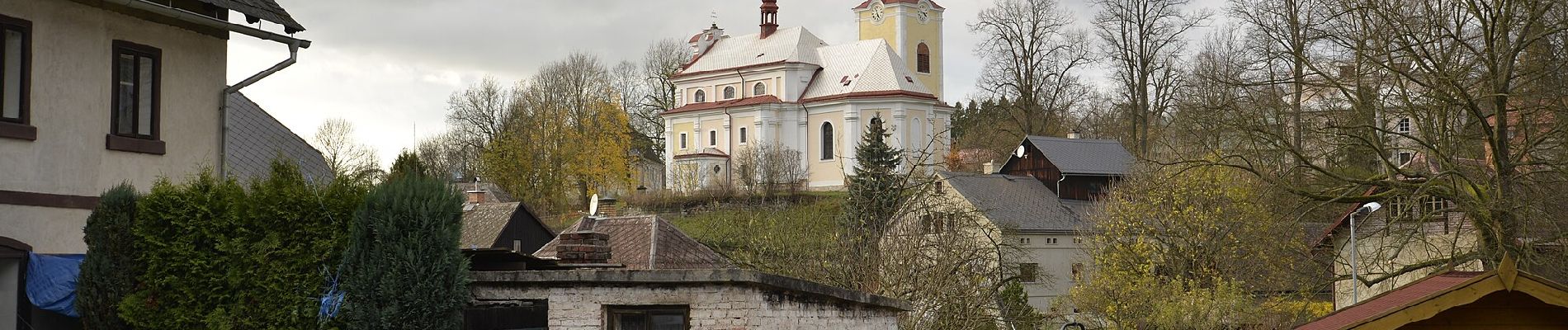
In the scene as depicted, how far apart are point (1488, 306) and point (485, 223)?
2565 centimetres

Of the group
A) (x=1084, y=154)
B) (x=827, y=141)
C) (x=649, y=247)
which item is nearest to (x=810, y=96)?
(x=827, y=141)

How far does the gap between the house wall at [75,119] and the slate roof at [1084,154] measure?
44230 mm

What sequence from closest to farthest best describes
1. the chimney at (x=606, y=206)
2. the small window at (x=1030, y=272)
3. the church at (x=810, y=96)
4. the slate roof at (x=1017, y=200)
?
the chimney at (x=606, y=206) < the small window at (x=1030, y=272) < the slate roof at (x=1017, y=200) < the church at (x=810, y=96)

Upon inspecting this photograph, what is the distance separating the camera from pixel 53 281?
1222 centimetres

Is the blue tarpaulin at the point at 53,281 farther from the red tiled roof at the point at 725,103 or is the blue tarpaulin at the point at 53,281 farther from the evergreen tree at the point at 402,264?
the red tiled roof at the point at 725,103

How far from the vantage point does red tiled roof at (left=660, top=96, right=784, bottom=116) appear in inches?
2911

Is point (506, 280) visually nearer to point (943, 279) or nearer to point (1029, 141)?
point (943, 279)

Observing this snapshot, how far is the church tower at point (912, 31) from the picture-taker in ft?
254

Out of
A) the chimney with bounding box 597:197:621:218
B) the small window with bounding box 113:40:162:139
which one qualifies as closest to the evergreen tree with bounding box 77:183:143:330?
the small window with bounding box 113:40:162:139

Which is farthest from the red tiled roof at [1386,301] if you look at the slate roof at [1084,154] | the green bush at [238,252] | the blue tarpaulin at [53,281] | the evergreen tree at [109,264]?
the slate roof at [1084,154]

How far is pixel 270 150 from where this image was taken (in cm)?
1847

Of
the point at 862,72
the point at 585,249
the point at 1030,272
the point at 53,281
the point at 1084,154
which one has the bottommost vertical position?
the point at 1030,272

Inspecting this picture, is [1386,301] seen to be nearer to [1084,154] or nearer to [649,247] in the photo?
[649,247]

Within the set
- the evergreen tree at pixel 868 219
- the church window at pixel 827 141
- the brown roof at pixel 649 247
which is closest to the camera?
the brown roof at pixel 649 247
